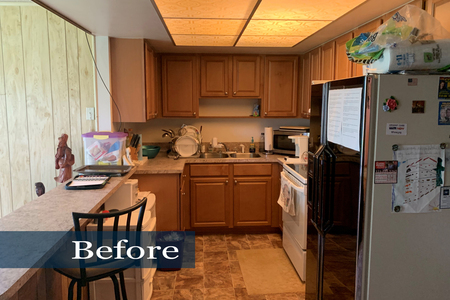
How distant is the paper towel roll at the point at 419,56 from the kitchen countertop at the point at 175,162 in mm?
2280

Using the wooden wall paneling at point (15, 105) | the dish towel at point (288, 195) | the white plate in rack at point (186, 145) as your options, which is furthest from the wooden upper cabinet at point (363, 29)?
the wooden wall paneling at point (15, 105)

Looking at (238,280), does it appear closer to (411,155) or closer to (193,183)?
(193,183)

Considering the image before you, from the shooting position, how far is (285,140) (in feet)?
14.0

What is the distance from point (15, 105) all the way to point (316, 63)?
3.02 meters

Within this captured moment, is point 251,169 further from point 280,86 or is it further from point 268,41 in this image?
point 268,41

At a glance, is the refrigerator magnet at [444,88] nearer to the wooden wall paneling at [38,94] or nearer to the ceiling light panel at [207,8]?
the ceiling light panel at [207,8]

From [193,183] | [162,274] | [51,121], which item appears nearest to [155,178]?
Answer: [193,183]

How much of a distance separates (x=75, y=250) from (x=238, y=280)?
1.73 m

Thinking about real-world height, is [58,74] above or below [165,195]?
above

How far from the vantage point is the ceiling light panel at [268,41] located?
3.33 m

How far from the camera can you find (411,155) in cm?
166

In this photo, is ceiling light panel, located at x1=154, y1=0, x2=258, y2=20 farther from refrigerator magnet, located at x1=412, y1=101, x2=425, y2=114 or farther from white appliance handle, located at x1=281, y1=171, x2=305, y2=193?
white appliance handle, located at x1=281, y1=171, x2=305, y2=193

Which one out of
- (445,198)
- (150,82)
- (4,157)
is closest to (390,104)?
(445,198)

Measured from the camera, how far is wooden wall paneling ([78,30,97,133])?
129 inches
